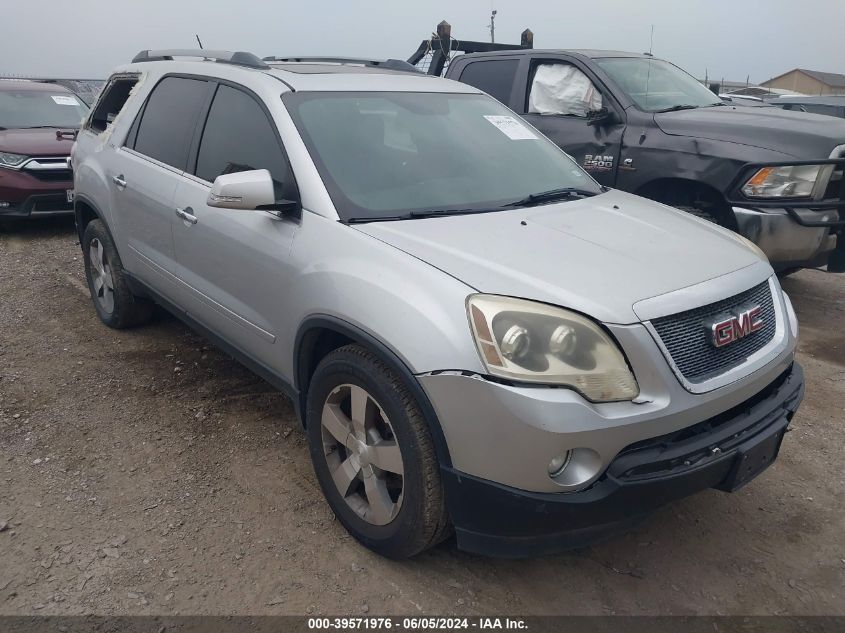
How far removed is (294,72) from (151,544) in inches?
86.5

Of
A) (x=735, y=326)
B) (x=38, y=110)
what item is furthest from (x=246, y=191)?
(x=38, y=110)

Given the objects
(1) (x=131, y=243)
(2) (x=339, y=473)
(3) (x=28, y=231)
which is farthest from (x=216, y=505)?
(3) (x=28, y=231)

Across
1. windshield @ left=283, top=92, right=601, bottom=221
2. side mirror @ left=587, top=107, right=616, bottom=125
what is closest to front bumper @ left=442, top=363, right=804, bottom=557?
windshield @ left=283, top=92, right=601, bottom=221

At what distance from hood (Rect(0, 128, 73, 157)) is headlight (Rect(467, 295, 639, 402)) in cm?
712

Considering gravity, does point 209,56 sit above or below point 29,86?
above

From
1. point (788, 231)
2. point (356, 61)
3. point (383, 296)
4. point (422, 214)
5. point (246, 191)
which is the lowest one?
point (788, 231)

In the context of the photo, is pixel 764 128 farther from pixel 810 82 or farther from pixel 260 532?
pixel 810 82

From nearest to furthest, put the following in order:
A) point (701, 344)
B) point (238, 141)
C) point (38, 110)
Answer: point (701, 344) < point (238, 141) < point (38, 110)

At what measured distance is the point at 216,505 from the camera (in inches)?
117

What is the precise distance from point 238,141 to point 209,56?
3.07 ft

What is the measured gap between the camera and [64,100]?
9078mm

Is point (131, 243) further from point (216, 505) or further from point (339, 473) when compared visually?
point (339, 473)

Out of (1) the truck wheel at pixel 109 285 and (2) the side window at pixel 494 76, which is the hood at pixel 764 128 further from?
(1) the truck wheel at pixel 109 285

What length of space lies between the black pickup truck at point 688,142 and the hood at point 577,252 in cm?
184
